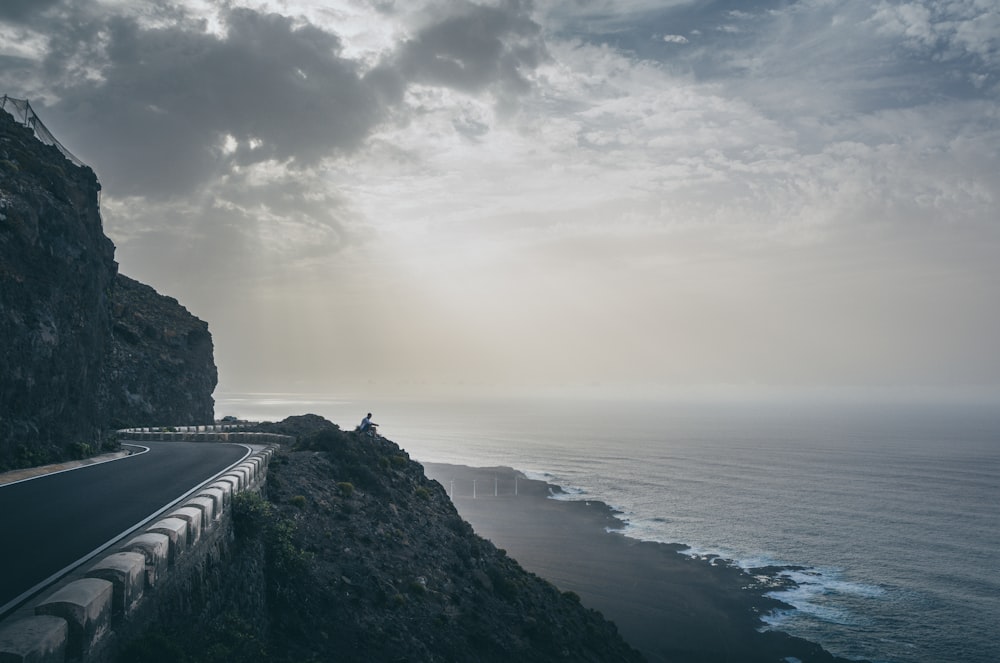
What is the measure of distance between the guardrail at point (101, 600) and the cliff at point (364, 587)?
2.81 ft

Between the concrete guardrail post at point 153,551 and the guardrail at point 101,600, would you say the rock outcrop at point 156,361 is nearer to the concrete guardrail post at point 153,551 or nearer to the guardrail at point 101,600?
the guardrail at point 101,600

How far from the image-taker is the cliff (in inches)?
643

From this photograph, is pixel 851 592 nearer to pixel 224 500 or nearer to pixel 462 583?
pixel 462 583

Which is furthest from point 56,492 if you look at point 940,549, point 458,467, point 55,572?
point 458,467

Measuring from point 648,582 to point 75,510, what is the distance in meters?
50.5

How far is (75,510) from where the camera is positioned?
14.8 metres

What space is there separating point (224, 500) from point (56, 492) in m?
5.62

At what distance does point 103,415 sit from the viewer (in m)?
32.0

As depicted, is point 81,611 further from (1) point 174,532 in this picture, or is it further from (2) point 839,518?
(2) point 839,518

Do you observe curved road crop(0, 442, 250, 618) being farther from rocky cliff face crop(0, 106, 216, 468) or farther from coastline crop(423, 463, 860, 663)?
coastline crop(423, 463, 860, 663)

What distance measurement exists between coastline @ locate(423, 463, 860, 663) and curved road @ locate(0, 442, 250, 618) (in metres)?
34.7

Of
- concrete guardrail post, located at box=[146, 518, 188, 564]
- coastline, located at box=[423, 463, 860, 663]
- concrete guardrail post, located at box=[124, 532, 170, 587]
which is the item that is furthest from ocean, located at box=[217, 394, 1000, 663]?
concrete guardrail post, located at box=[124, 532, 170, 587]

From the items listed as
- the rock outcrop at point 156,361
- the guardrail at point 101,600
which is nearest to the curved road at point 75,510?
the guardrail at point 101,600

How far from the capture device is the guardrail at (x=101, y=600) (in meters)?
6.51
